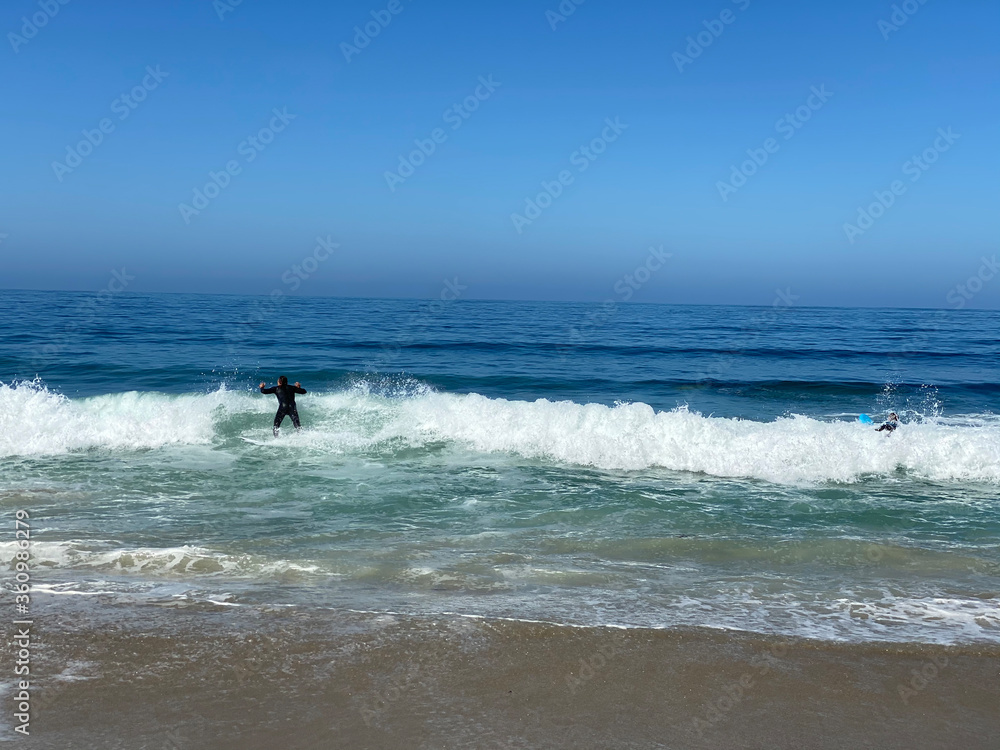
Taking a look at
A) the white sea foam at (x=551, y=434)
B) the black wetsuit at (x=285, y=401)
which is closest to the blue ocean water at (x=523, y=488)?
the white sea foam at (x=551, y=434)

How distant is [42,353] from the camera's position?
26.3 metres

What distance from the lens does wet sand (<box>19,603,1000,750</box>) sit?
4.58 metres

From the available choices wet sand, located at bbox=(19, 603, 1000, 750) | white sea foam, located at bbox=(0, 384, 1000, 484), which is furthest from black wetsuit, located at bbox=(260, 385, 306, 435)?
wet sand, located at bbox=(19, 603, 1000, 750)

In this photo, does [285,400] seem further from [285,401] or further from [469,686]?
[469,686]

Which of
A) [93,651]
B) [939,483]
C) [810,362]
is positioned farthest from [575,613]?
[810,362]

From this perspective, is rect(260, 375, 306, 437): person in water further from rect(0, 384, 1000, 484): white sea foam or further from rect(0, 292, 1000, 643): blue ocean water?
rect(0, 384, 1000, 484): white sea foam

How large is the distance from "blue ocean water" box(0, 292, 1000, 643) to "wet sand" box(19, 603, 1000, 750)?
0.42 meters

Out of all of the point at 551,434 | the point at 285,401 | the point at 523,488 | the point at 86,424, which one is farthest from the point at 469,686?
the point at 86,424

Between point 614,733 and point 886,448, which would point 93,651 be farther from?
point 886,448

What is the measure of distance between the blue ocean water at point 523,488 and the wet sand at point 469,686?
42cm

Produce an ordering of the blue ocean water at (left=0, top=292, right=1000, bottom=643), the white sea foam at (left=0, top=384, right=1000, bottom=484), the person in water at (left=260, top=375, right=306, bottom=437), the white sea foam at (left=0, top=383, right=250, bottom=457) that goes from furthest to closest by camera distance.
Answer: the person in water at (left=260, top=375, right=306, bottom=437) < the white sea foam at (left=0, top=383, right=250, bottom=457) < the white sea foam at (left=0, top=384, right=1000, bottom=484) < the blue ocean water at (left=0, top=292, right=1000, bottom=643)

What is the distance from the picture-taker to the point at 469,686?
5156 mm

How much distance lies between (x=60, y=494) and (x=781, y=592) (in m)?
9.58

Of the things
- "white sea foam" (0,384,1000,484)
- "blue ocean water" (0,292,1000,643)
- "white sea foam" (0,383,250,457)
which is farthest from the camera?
"white sea foam" (0,383,250,457)
